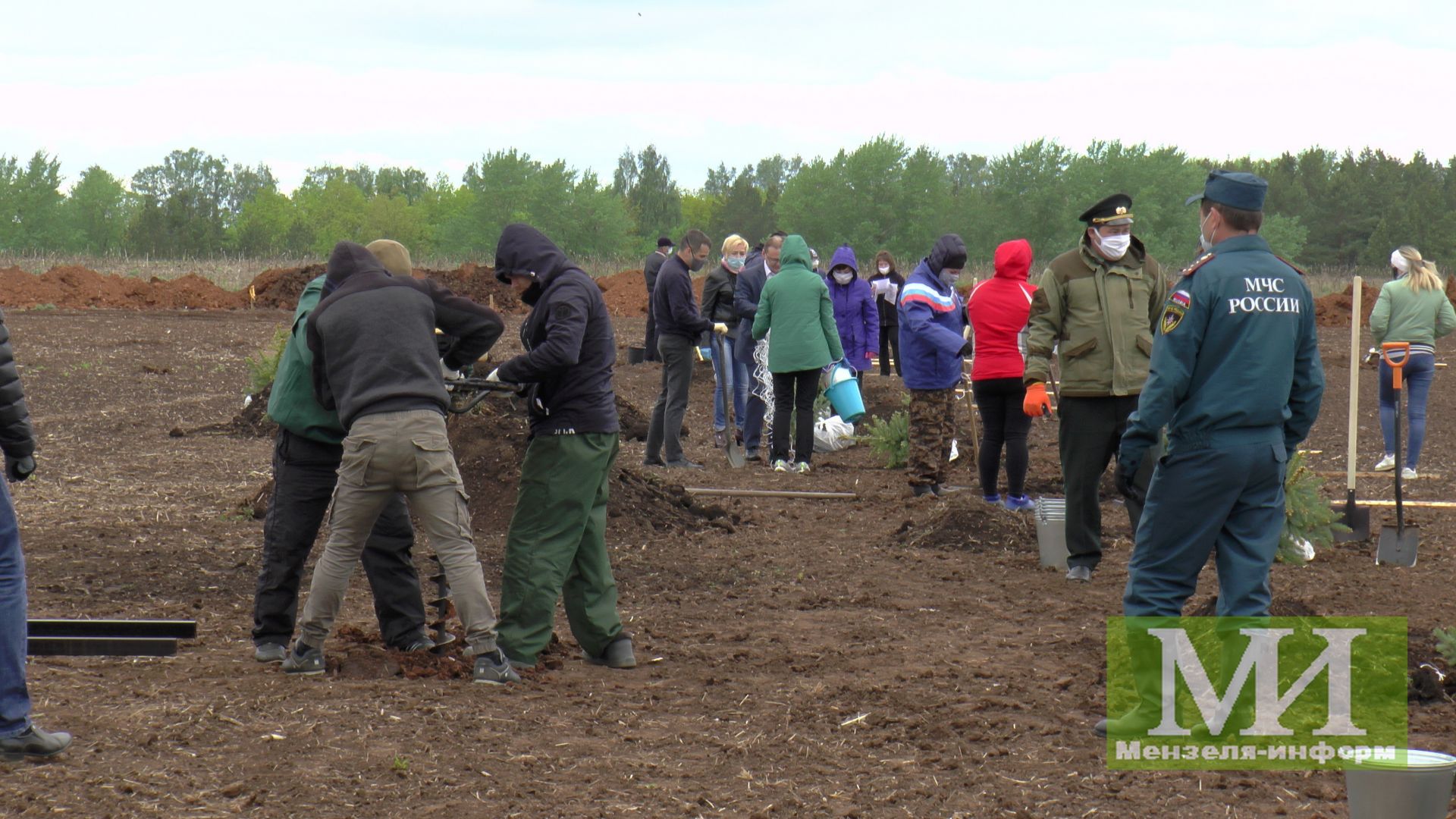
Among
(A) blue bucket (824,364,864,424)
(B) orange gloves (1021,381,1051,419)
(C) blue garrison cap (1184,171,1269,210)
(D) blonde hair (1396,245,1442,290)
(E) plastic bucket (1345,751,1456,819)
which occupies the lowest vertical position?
(E) plastic bucket (1345,751,1456,819)

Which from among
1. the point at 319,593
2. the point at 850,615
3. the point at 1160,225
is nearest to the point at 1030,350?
the point at 850,615

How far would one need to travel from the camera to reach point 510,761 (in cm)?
470

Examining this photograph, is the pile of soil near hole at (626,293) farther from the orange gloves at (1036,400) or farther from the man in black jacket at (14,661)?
the man in black jacket at (14,661)

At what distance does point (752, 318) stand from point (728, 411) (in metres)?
0.97

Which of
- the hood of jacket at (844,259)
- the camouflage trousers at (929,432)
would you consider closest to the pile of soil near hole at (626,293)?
the hood of jacket at (844,259)

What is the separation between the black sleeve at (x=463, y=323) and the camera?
5.82 meters

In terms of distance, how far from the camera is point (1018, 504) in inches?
391

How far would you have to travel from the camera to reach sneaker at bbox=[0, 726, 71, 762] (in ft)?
14.9

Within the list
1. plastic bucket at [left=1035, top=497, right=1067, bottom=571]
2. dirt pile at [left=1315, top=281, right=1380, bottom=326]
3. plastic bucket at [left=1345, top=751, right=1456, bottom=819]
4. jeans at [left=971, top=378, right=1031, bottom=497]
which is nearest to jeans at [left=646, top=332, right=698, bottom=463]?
jeans at [left=971, top=378, right=1031, bottom=497]

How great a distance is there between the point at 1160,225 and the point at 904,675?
72.9 m

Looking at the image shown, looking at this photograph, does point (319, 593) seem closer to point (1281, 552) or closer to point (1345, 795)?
point (1345, 795)

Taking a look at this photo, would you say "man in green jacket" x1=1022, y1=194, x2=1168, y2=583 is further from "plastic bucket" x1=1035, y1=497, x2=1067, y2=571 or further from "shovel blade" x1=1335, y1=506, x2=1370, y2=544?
"shovel blade" x1=1335, y1=506, x2=1370, y2=544

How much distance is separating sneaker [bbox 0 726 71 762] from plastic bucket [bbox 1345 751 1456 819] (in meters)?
4.02

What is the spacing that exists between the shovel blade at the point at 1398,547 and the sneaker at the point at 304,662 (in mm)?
6416
